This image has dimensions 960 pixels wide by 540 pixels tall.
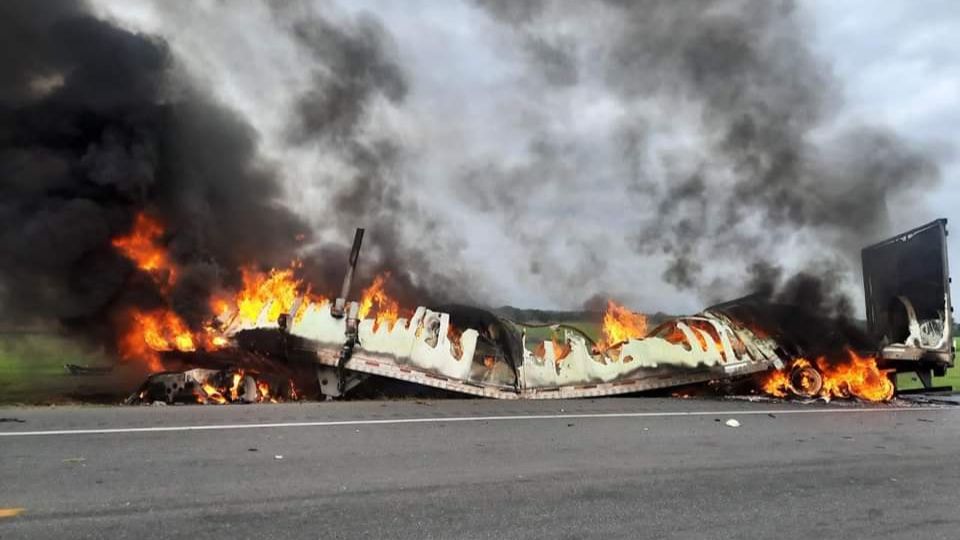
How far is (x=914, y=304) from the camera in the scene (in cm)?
1137

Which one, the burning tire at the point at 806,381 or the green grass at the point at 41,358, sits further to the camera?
the green grass at the point at 41,358

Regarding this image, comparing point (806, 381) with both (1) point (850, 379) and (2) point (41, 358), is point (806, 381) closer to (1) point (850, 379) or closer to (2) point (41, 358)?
(1) point (850, 379)

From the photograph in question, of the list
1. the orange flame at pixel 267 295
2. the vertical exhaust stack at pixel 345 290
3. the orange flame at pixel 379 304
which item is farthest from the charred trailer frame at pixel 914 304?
the orange flame at pixel 267 295

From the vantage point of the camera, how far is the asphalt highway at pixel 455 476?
364cm

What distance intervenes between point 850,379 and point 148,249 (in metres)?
12.0

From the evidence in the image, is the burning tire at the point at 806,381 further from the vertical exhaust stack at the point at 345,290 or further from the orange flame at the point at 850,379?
the vertical exhaust stack at the point at 345,290

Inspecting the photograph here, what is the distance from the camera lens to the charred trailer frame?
10.9 meters

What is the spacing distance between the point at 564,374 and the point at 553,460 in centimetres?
A: 496

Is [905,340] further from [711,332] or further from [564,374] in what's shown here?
[564,374]

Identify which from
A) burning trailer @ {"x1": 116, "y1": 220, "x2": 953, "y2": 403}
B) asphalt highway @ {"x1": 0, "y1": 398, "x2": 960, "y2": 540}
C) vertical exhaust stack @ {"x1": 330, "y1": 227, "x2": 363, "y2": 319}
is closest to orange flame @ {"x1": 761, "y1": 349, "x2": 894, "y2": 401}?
burning trailer @ {"x1": 116, "y1": 220, "x2": 953, "y2": 403}

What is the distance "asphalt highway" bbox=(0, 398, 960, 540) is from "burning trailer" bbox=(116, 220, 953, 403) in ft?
6.12

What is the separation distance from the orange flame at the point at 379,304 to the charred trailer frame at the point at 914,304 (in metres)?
7.58

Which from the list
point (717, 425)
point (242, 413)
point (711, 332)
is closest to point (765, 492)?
point (717, 425)

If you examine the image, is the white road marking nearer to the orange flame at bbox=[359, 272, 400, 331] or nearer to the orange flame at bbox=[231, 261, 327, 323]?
the orange flame at bbox=[359, 272, 400, 331]
